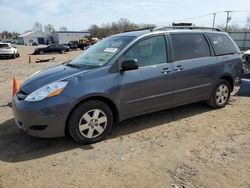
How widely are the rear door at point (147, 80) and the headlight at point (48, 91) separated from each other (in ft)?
3.19

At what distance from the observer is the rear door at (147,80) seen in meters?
4.38

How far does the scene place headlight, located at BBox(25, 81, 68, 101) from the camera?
3.82 meters

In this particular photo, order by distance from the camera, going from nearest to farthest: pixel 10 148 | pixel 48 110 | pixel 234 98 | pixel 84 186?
pixel 84 186 → pixel 48 110 → pixel 10 148 → pixel 234 98

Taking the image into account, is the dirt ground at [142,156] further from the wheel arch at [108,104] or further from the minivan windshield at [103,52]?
the minivan windshield at [103,52]

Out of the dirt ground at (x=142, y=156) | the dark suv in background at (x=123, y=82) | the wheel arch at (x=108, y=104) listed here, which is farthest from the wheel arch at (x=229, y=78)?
the wheel arch at (x=108, y=104)

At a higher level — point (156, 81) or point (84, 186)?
point (156, 81)

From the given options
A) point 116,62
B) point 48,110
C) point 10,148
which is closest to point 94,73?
point 116,62

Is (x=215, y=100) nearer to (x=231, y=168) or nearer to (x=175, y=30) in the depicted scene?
(x=175, y=30)

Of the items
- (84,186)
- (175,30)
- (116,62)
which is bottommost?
(84,186)

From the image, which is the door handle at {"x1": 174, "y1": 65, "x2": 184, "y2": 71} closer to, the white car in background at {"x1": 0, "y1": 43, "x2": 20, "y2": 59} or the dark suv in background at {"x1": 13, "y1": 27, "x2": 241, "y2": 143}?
the dark suv in background at {"x1": 13, "y1": 27, "x2": 241, "y2": 143}

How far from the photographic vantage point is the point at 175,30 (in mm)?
5121

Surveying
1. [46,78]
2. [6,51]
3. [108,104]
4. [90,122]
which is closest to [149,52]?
[108,104]

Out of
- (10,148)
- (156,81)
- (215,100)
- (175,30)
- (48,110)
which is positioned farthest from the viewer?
(215,100)

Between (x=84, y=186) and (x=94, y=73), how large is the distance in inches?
69.5
